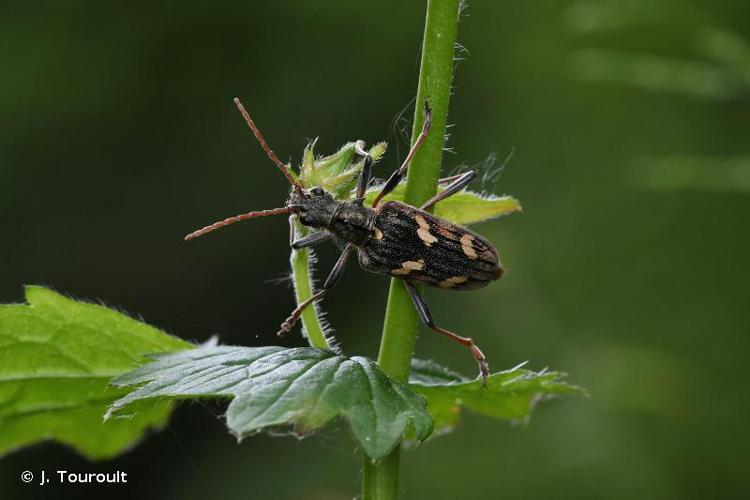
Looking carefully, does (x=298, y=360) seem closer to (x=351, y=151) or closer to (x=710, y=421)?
(x=351, y=151)

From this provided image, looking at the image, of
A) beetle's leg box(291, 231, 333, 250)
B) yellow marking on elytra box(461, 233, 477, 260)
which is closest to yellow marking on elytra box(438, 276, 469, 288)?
yellow marking on elytra box(461, 233, 477, 260)

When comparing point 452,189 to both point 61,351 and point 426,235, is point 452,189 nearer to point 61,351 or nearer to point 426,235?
point 426,235

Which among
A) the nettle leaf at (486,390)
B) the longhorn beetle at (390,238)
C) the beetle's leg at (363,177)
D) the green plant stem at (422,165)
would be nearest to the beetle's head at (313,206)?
the longhorn beetle at (390,238)

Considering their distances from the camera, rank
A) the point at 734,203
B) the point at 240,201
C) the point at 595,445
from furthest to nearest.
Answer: the point at 240,201 → the point at 734,203 → the point at 595,445

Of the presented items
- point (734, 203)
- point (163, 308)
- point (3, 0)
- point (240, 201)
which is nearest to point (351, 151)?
point (734, 203)

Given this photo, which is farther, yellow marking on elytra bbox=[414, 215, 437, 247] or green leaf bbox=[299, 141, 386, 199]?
yellow marking on elytra bbox=[414, 215, 437, 247]

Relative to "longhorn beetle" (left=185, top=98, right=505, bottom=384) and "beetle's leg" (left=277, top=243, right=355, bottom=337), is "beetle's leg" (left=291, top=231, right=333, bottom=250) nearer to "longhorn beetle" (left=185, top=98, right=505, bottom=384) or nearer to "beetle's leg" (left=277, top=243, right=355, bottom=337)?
"longhorn beetle" (left=185, top=98, right=505, bottom=384)

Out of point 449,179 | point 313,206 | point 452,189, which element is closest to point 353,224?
point 313,206
